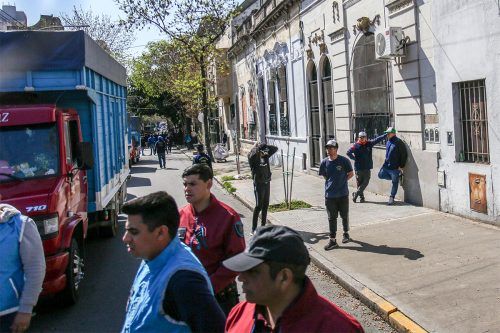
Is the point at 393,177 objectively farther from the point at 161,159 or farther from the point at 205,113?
the point at 205,113

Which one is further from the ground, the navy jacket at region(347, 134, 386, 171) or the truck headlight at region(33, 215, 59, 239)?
the navy jacket at region(347, 134, 386, 171)

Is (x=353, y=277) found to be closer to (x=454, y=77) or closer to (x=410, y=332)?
(x=410, y=332)

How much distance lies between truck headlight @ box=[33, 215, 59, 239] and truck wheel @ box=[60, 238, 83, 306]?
23.8 inches

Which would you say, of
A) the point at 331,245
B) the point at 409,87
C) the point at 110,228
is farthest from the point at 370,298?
the point at 409,87

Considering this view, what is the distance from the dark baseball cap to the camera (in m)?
2.24

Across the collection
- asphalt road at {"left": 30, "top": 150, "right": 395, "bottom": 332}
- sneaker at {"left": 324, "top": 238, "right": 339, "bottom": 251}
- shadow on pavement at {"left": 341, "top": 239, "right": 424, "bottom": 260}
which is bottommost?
asphalt road at {"left": 30, "top": 150, "right": 395, "bottom": 332}

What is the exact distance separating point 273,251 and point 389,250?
21.6 ft

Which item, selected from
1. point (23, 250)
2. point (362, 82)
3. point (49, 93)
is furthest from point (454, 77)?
point (23, 250)

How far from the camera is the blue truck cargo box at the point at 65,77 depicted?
7633mm

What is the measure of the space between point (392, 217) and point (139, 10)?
2155 cm

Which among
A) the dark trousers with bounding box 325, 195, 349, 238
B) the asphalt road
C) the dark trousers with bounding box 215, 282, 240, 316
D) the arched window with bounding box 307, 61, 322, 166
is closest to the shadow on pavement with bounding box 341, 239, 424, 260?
the dark trousers with bounding box 325, 195, 349, 238

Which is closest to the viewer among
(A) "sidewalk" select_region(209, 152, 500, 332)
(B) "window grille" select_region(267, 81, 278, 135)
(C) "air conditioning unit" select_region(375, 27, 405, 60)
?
(A) "sidewalk" select_region(209, 152, 500, 332)

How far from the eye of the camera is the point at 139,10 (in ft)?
93.0

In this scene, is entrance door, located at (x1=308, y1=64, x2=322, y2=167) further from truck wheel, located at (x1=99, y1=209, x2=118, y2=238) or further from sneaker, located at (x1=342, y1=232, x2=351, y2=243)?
sneaker, located at (x1=342, y1=232, x2=351, y2=243)
